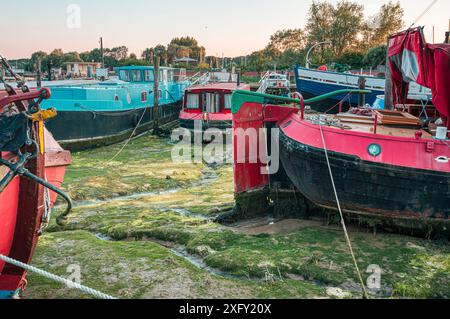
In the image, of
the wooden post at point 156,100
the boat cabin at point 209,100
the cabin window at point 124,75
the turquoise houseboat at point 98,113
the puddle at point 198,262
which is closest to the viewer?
the puddle at point 198,262

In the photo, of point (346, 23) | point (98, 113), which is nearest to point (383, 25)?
point (346, 23)

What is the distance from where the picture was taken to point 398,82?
10234mm

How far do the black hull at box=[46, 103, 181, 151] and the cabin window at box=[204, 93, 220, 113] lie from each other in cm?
327

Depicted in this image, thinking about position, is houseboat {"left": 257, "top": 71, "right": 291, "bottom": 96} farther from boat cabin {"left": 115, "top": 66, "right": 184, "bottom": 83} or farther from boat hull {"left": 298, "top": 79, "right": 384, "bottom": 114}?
boat hull {"left": 298, "top": 79, "right": 384, "bottom": 114}

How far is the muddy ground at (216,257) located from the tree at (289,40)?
50.0 metres

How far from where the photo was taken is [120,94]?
68.1 ft

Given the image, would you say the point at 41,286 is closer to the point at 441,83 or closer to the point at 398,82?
the point at 441,83

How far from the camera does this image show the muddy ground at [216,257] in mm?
5777

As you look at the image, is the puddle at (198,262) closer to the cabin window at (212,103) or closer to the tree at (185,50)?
the cabin window at (212,103)

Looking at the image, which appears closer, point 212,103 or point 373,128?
point 373,128

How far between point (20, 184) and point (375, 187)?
5.35m

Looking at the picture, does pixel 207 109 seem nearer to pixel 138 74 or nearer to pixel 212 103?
pixel 212 103

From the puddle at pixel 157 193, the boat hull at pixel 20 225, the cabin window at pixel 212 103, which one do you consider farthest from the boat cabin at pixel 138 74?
→ the boat hull at pixel 20 225
